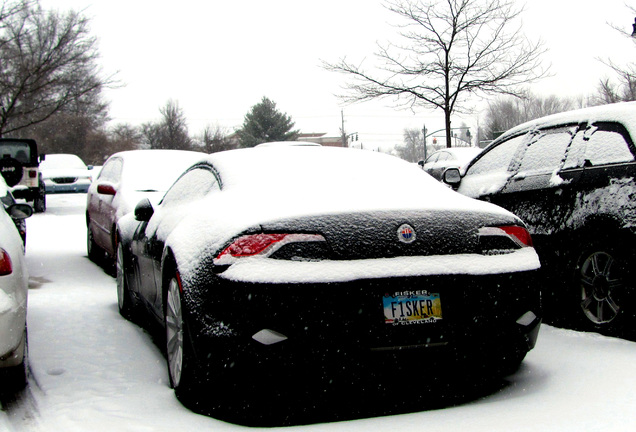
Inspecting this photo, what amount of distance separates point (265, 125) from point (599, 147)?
6300 centimetres

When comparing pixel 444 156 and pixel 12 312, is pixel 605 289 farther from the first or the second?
pixel 444 156

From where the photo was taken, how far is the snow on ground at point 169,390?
3.21m

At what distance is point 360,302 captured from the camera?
313cm

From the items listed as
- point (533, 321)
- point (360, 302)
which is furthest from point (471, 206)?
point (360, 302)

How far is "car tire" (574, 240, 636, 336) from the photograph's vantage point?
15.4 ft

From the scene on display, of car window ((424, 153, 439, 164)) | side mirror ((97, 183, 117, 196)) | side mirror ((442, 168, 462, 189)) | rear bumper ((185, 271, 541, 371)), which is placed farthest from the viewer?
car window ((424, 153, 439, 164))

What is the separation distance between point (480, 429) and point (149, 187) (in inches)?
244

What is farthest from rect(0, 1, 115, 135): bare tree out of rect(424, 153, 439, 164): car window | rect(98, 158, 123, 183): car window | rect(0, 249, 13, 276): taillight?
rect(0, 249, 13, 276): taillight

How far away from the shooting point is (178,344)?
12.1 feet

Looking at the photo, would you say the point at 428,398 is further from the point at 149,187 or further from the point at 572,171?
the point at 149,187

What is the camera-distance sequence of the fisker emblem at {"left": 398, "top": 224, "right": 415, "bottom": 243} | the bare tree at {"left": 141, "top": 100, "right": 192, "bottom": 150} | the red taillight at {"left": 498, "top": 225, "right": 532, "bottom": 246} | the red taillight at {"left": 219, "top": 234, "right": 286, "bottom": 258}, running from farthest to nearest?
1. the bare tree at {"left": 141, "top": 100, "right": 192, "bottom": 150}
2. the red taillight at {"left": 498, "top": 225, "right": 532, "bottom": 246}
3. the fisker emblem at {"left": 398, "top": 224, "right": 415, "bottom": 243}
4. the red taillight at {"left": 219, "top": 234, "right": 286, "bottom": 258}

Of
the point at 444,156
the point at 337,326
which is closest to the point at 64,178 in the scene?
the point at 444,156

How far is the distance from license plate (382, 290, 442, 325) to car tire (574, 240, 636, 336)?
6.84 ft

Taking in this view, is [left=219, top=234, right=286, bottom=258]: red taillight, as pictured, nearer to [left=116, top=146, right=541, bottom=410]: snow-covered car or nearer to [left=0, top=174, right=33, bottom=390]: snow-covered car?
[left=116, top=146, right=541, bottom=410]: snow-covered car
